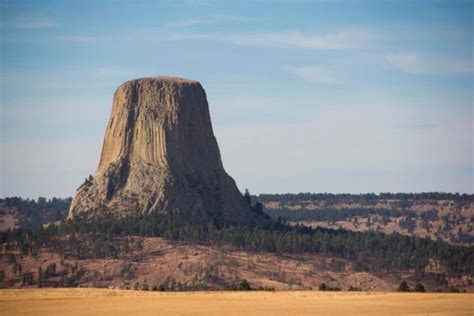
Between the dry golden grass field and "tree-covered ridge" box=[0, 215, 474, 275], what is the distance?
148ft

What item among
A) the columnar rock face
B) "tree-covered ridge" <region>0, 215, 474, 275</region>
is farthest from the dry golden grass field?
the columnar rock face

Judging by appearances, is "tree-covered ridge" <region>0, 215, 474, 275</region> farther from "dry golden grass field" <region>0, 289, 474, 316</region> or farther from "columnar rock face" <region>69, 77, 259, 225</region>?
"dry golden grass field" <region>0, 289, 474, 316</region>

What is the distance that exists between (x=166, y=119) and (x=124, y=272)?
40752 millimetres

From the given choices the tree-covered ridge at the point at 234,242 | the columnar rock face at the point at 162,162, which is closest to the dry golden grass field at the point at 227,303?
the tree-covered ridge at the point at 234,242

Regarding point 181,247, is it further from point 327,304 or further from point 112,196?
point 327,304

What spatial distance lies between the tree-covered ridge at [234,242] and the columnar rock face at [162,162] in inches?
197

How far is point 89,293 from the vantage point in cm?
9881

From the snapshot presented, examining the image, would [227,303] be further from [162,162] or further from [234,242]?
[162,162]

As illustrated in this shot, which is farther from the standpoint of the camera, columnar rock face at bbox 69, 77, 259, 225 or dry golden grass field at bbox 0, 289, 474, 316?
columnar rock face at bbox 69, 77, 259, 225

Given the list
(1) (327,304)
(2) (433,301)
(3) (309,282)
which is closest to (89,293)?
(1) (327,304)

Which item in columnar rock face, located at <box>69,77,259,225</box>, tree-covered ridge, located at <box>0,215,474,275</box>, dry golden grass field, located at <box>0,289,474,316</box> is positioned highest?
columnar rock face, located at <box>69,77,259,225</box>

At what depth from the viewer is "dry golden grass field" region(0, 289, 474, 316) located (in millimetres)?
80688

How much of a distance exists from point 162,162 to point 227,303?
83.0 m

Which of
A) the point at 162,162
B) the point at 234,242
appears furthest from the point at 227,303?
the point at 162,162
